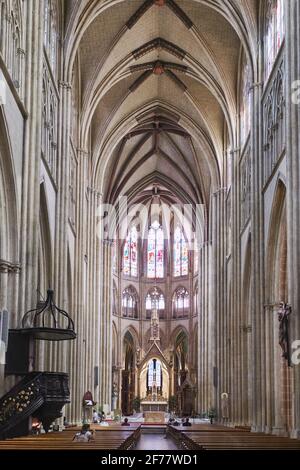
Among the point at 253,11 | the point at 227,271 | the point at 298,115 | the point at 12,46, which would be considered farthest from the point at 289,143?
the point at 227,271

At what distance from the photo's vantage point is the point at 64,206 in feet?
99.2

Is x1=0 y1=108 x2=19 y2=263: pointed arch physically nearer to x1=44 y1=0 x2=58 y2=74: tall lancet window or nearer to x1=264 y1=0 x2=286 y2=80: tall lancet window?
x1=44 y1=0 x2=58 y2=74: tall lancet window

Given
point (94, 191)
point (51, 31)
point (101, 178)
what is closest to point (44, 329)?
point (51, 31)

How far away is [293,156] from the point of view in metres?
21.9

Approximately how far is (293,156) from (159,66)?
21019mm

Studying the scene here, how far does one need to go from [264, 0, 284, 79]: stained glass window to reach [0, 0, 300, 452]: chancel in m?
0.09

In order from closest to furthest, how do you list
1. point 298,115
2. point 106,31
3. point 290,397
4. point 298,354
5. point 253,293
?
point 298,354 < point 298,115 < point 290,397 < point 253,293 < point 106,31

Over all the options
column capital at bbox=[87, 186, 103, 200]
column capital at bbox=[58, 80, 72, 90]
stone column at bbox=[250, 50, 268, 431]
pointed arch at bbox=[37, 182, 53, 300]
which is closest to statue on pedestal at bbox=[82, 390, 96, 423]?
pointed arch at bbox=[37, 182, 53, 300]

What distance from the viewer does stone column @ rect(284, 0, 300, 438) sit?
2105cm

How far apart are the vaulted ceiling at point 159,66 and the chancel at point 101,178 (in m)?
0.08

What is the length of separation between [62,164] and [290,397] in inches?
467

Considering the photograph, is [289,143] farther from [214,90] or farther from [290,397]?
[214,90]

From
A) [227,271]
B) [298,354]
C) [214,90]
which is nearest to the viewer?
[298,354]

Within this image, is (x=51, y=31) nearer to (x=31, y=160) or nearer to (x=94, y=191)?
(x=31, y=160)
